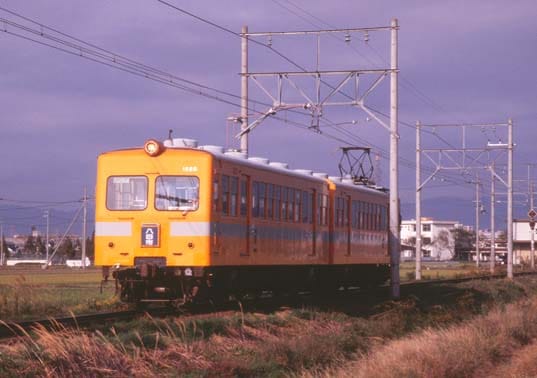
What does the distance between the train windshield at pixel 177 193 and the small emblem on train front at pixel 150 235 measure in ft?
1.45

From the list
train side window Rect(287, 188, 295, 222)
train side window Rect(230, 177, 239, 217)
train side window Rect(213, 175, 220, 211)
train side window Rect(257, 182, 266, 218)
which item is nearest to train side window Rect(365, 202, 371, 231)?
train side window Rect(287, 188, 295, 222)

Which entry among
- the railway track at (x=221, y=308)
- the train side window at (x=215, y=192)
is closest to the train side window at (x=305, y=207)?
the railway track at (x=221, y=308)

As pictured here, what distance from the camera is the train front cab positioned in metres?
20.4

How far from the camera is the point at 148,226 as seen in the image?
20.8 metres

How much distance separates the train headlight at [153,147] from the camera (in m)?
21.1

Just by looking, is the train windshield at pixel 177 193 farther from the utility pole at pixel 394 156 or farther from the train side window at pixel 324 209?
the utility pole at pixel 394 156

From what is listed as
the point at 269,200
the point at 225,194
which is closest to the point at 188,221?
the point at 225,194

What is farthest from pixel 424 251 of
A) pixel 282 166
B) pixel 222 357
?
pixel 222 357

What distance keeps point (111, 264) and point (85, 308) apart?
2.15 m

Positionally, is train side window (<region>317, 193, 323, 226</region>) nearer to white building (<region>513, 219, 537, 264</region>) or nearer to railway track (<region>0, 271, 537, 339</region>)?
railway track (<region>0, 271, 537, 339</region>)

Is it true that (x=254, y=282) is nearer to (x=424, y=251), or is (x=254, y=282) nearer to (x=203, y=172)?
(x=203, y=172)

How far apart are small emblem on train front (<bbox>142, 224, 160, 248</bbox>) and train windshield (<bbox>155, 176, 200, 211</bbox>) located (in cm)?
44

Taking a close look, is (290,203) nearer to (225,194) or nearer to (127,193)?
(225,194)

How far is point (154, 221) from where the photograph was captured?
68.3 feet
